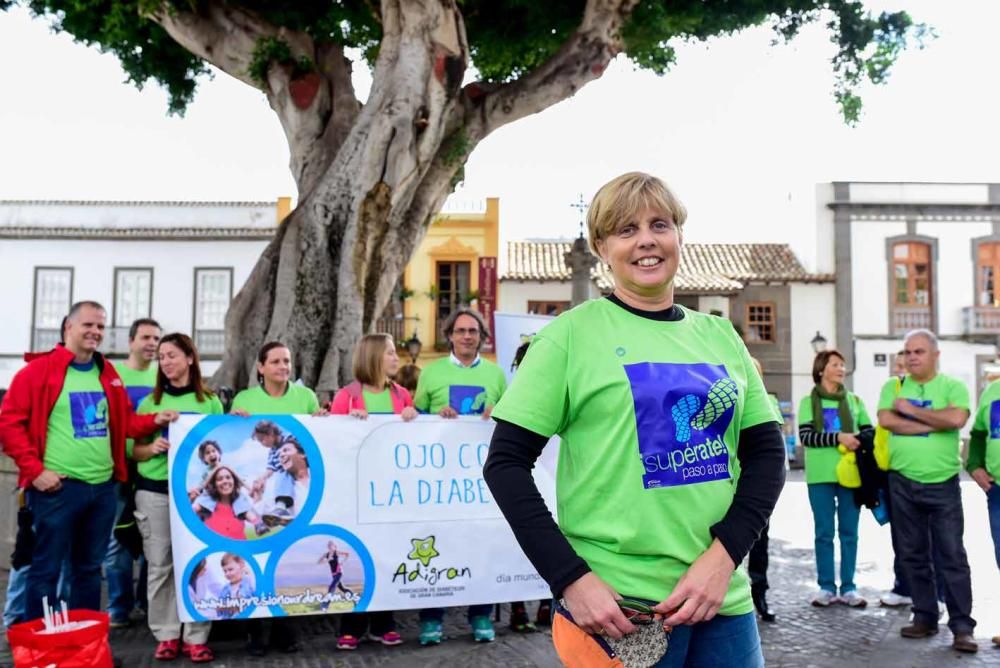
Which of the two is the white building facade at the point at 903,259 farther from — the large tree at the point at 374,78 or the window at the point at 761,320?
the large tree at the point at 374,78

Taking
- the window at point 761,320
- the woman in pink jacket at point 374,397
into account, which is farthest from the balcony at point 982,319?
the woman in pink jacket at point 374,397

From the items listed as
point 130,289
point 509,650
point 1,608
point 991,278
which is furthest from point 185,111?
point 991,278

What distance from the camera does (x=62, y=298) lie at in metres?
31.1

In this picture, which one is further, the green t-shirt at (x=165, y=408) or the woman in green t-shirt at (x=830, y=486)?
the woman in green t-shirt at (x=830, y=486)

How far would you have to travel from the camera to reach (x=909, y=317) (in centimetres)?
3011

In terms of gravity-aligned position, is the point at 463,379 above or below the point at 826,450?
above

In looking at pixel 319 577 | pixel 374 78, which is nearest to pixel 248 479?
pixel 319 577

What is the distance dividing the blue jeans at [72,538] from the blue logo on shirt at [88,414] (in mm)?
305

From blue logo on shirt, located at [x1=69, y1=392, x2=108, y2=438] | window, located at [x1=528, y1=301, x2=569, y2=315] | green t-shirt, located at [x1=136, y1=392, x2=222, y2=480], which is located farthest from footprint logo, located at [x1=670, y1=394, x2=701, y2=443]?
window, located at [x1=528, y1=301, x2=569, y2=315]

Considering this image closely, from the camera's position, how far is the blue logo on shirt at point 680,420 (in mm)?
1891

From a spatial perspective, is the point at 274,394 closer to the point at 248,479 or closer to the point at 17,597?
the point at 248,479

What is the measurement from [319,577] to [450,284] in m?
24.9

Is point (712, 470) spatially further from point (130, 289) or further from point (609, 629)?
point (130, 289)

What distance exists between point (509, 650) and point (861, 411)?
12.1ft
